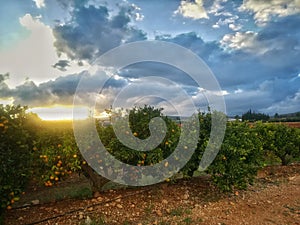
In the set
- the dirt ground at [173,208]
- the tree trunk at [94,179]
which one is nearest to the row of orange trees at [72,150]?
the tree trunk at [94,179]

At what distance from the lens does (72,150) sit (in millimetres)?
5062

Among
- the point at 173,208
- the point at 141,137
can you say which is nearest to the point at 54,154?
the point at 141,137

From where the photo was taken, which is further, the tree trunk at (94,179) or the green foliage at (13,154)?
the tree trunk at (94,179)

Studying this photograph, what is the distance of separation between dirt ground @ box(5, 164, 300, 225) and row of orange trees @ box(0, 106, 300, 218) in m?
0.50

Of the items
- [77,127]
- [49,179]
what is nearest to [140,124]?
[77,127]

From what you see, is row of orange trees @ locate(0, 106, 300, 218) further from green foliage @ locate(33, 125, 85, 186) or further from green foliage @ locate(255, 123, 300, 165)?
green foliage @ locate(255, 123, 300, 165)

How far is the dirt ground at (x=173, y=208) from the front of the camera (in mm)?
4844

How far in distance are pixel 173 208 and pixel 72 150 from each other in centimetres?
221

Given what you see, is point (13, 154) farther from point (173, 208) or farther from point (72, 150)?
point (173, 208)

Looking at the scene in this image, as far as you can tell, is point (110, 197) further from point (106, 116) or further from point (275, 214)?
point (275, 214)

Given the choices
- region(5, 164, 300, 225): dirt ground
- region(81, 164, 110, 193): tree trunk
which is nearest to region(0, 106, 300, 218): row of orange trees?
region(81, 164, 110, 193): tree trunk

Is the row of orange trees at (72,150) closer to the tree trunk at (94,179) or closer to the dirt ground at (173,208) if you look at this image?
the tree trunk at (94,179)

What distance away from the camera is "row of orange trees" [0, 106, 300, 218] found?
448cm

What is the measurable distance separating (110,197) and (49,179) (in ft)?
4.53
